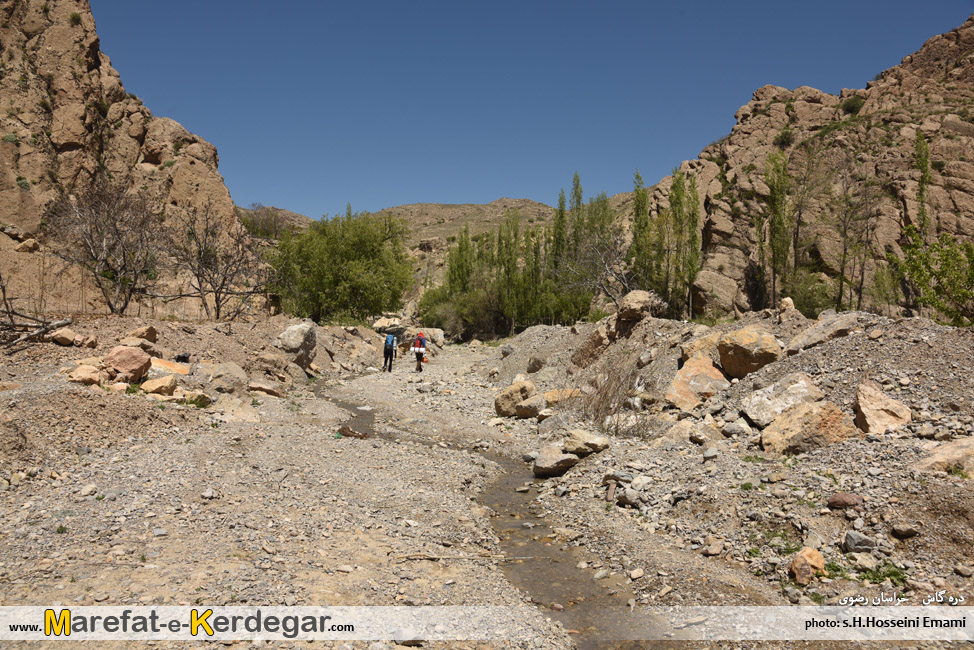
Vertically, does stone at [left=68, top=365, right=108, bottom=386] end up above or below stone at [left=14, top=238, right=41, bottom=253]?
below

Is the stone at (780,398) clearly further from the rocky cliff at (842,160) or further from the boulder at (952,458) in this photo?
the rocky cliff at (842,160)

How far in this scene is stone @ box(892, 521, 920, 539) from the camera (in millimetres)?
5191

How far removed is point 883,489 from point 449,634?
190 inches

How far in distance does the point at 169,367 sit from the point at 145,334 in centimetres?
167

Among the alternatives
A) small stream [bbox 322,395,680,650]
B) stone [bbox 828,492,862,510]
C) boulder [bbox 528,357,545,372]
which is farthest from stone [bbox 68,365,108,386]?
stone [bbox 828,492,862,510]

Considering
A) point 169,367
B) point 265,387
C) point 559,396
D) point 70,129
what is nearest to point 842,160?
point 559,396

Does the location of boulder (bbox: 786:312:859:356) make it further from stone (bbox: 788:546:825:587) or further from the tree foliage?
the tree foliage

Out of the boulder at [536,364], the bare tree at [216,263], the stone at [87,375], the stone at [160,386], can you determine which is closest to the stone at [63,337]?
the stone at [87,375]

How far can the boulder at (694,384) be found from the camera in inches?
413

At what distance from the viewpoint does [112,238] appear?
19.5 meters

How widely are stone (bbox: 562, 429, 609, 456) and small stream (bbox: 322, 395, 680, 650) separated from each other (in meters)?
1.27

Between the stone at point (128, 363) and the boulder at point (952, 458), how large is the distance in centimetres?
1263

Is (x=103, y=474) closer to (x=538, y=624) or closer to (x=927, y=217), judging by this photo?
(x=538, y=624)

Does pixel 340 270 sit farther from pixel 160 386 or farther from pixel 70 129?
pixel 160 386
